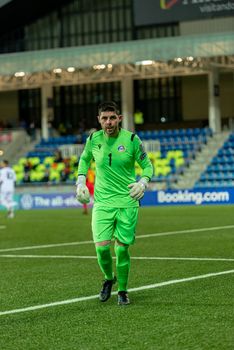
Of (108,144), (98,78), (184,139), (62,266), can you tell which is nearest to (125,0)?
(98,78)

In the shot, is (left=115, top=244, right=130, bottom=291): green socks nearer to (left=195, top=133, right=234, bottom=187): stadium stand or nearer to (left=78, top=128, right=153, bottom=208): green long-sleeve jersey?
(left=78, top=128, right=153, bottom=208): green long-sleeve jersey

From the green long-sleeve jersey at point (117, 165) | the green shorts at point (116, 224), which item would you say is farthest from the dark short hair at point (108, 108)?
the green shorts at point (116, 224)

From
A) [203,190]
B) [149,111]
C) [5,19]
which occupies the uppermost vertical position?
[5,19]

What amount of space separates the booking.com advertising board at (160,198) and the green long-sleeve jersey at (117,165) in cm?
2773

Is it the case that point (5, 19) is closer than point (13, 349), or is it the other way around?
point (13, 349)

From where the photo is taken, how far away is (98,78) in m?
50.5

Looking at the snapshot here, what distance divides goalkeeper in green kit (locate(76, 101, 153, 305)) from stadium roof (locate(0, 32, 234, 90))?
109 ft

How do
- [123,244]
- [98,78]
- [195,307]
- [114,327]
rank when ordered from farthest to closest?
[98,78]
[123,244]
[195,307]
[114,327]

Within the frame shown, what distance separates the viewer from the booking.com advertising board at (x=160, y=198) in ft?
125

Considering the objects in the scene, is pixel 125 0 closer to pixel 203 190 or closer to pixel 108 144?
pixel 203 190

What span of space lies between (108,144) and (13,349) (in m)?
3.47

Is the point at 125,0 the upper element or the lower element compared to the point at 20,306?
upper

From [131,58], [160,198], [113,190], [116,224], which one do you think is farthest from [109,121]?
[131,58]

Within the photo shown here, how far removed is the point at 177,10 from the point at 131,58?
4686 millimetres
